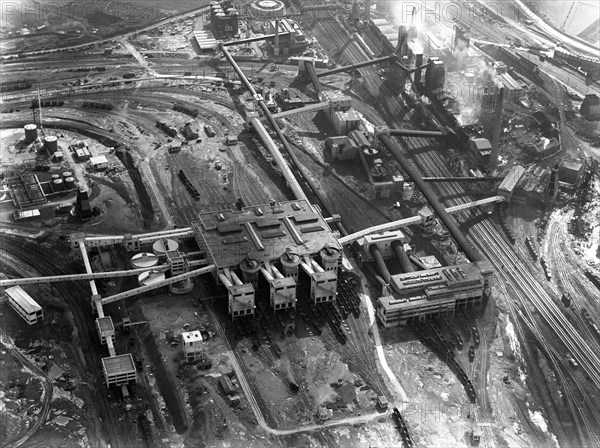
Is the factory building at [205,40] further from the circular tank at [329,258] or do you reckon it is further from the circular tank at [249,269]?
the circular tank at [329,258]

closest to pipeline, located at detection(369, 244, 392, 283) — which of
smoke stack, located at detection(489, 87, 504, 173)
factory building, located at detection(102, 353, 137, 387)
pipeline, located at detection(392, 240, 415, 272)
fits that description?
pipeline, located at detection(392, 240, 415, 272)

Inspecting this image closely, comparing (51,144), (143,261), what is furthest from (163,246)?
(51,144)

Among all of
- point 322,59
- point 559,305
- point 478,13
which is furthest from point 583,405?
point 478,13

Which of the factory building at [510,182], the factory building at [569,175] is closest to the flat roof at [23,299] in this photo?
the factory building at [510,182]

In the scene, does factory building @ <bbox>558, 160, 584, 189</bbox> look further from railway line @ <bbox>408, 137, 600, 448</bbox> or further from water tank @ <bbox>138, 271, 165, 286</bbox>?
water tank @ <bbox>138, 271, 165, 286</bbox>

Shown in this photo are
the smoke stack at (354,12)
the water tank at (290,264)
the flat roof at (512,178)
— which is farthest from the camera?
the smoke stack at (354,12)

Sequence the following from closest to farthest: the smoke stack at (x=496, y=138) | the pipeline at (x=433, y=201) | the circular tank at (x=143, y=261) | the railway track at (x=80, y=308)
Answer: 1. the railway track at (x=80, y=308)
2. the circular tank at (x=143, y=261)
3. the pipeline at (x=433, y=201)
4. the smoke stack at (x=496, y=138)

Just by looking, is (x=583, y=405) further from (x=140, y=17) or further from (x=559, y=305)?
(x=140, y=17)
